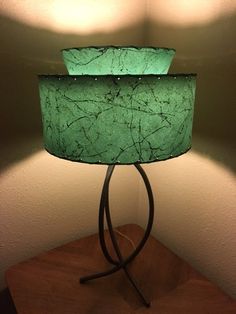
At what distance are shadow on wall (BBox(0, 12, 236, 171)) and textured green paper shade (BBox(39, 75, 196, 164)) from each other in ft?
0.91

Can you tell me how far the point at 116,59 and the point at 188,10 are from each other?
1.38 feet

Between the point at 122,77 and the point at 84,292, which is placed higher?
the point at 122,77

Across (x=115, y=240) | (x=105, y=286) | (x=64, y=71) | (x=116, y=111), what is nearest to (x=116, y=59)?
(x=116, y=111)

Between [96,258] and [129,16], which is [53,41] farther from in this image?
[96,258]

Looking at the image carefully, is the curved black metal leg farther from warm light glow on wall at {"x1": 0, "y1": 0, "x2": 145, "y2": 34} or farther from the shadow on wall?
warm light glow on wall at {"x1": 0, "y1": 0, "x2": 145, "y2": 34}

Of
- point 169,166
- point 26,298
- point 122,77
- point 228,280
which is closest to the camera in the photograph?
point 122,77

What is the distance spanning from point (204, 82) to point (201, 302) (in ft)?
2.31

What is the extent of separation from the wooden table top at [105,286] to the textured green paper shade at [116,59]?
0.69 m

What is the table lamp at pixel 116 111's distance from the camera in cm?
63

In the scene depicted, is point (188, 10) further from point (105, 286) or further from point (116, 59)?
point (105, 286)

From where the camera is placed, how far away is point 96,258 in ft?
3.73

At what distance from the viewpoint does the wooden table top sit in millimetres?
908

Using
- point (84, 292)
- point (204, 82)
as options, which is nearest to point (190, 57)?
point (204, 82)

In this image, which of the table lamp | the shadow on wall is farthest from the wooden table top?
the table lamp
